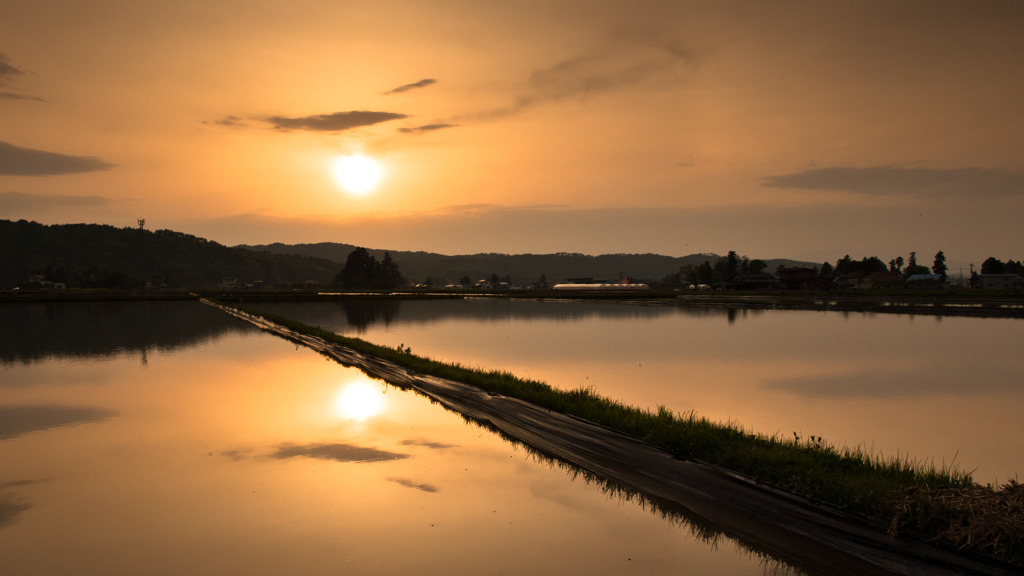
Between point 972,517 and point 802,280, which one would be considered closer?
point 972,517

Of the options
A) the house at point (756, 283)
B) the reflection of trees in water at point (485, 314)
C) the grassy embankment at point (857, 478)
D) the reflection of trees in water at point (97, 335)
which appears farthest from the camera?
the house at point (756, 283)

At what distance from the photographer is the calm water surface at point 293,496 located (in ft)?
28.0

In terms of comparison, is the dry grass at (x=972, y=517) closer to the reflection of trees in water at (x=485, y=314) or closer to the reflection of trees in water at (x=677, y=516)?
the reflection of trees in water at (x=677, y=516)

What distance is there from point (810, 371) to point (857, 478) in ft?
54.0

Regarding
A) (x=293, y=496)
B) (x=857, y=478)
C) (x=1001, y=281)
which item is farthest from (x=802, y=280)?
(x=293, y=496)

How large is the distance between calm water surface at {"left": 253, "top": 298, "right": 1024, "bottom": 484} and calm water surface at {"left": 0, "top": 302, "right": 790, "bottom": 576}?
6.93 m

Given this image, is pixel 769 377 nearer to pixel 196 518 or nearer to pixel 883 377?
pixel 883 377

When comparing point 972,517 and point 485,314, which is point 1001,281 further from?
point 972,517

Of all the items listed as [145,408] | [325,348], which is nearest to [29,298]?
[325,348]

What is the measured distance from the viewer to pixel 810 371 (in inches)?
1014

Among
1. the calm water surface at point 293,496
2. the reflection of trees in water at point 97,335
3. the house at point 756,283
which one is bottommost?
the calm water surface at point 293,496

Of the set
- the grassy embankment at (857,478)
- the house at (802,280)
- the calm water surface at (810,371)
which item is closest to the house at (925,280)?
the house at (802,280)

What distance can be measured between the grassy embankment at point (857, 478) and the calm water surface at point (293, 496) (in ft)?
7.21

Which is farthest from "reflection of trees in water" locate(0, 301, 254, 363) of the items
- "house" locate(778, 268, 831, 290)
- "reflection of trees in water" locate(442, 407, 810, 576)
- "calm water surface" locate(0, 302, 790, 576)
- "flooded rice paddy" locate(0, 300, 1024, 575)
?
"house" locate(778, 268, 831, 290)
